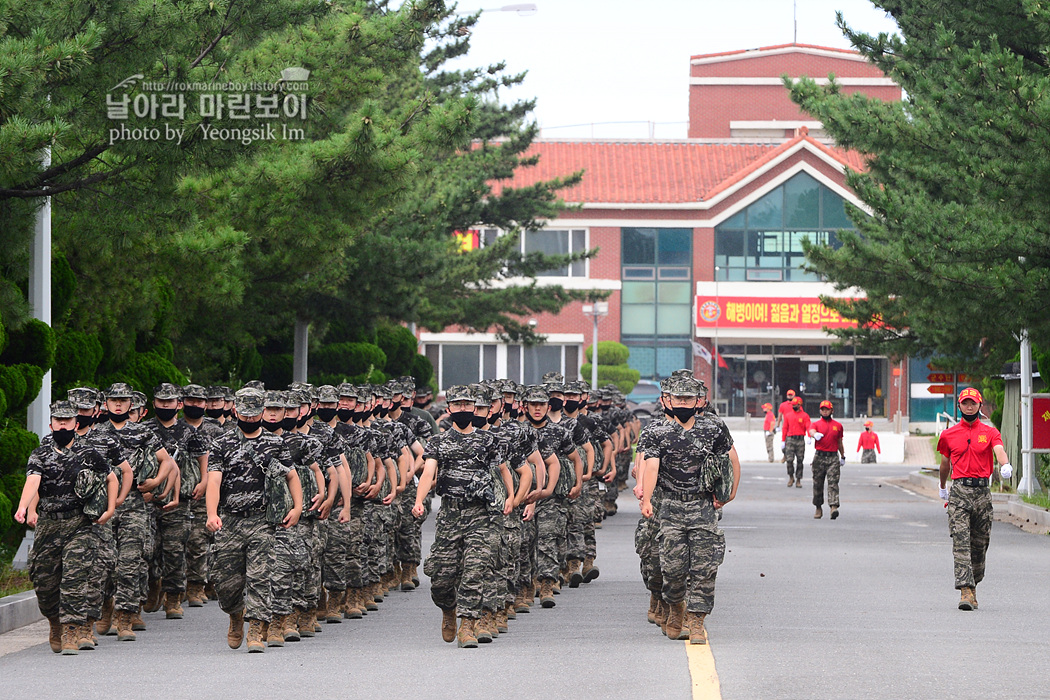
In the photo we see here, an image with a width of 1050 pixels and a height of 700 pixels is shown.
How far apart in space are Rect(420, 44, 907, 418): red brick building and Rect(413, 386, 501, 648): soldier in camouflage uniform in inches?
1914

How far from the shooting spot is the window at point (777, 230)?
200ft

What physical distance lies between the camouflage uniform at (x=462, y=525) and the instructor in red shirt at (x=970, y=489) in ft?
16.0

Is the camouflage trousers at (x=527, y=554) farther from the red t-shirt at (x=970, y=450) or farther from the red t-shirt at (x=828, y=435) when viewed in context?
the red t-shirt at (x=828, y=435)

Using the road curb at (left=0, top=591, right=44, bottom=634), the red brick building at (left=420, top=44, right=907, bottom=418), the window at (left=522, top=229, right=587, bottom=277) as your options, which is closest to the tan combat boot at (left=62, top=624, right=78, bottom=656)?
the road curb at (left=0, top=591, right=44, bottom=634)

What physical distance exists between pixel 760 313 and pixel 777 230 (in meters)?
3.78

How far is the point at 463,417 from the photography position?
11.3 metres

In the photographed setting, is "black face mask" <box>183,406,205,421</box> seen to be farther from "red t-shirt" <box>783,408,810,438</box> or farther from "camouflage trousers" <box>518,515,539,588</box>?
"red t-shirt" <box>783,408,810,438</box>

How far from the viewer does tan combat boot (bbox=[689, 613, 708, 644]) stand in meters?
10.9

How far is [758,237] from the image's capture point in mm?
61438

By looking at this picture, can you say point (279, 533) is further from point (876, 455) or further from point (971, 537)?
point (876, 455)

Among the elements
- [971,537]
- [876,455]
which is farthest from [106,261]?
[876,455]

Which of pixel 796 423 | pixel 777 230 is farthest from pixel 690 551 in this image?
pixel 777 230

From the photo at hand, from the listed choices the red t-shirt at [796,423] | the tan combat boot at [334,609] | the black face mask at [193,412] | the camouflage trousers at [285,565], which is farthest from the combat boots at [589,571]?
the red t-shirt at [796,423]

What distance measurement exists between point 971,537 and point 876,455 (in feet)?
108
